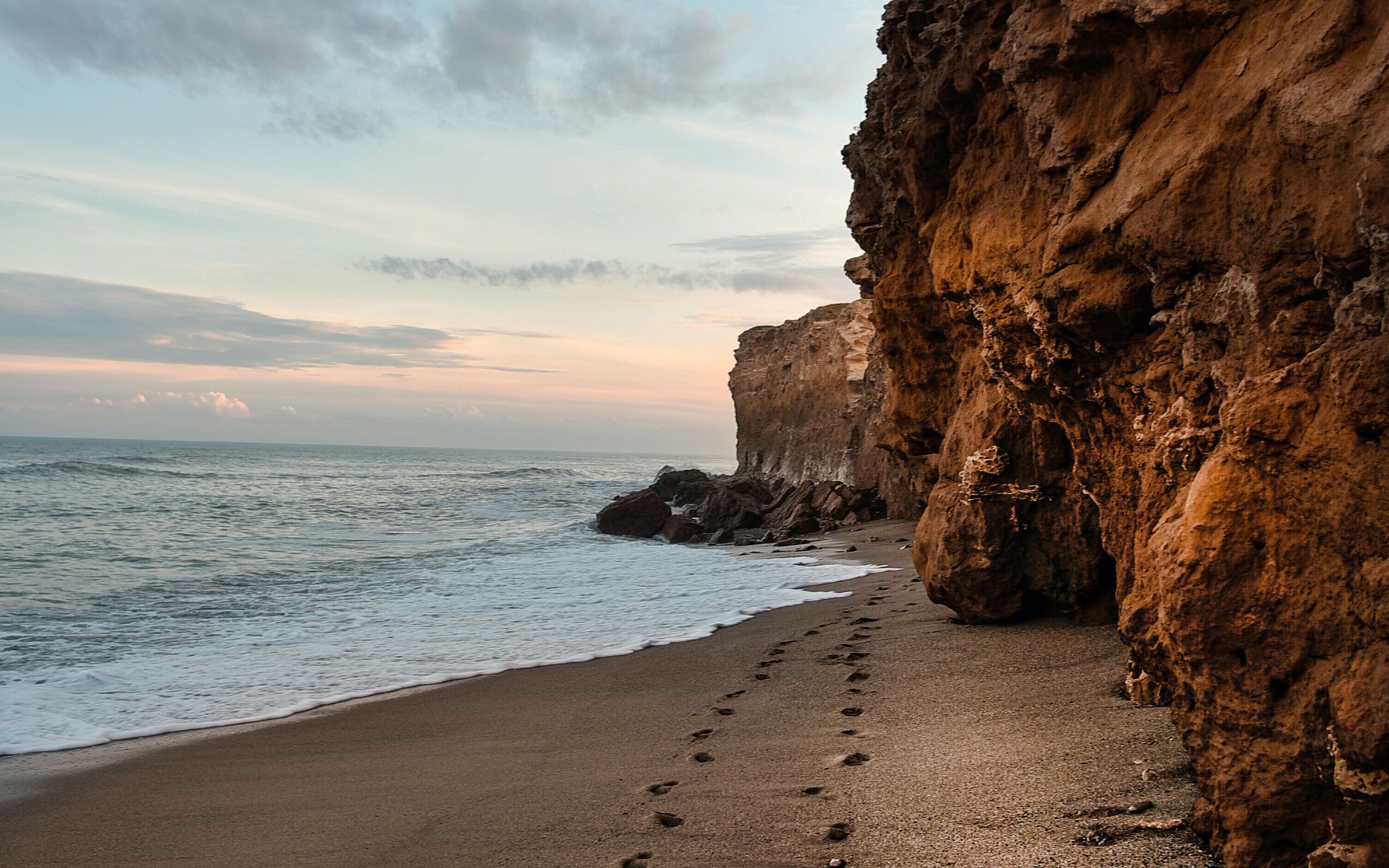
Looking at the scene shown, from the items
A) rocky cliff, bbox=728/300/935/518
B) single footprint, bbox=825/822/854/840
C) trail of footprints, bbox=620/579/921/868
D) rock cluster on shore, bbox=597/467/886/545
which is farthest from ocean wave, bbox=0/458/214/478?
single footprint, bbox=825/822/854/840

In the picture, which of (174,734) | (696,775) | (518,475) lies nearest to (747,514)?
(174,734)

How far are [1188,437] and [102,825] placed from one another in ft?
18.3

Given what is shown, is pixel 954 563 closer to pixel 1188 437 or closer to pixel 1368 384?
pixel 1188 437

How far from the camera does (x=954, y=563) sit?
276 inches

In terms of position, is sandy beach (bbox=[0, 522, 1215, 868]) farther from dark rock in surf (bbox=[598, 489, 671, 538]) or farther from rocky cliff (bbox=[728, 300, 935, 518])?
dark rock in surf (bbox=[598, 489, 671, 538])

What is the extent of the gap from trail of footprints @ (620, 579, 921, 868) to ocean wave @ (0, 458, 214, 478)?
4503 cm

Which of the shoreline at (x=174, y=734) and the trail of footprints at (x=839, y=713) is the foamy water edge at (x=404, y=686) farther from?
the trail of footprints at (x=839, y=713)

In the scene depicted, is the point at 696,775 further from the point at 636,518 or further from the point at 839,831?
the point at 636,518

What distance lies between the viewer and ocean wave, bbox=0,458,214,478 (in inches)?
1644

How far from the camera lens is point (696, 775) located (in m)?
4.54

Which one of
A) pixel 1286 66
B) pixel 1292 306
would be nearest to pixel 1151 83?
pixel 1286 66

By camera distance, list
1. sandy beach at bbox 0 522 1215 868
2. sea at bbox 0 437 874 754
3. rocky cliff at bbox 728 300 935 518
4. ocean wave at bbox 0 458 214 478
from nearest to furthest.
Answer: sandy beach at bbox 0 522 1215 868 < sea at bbox 0 437 874 754 < rocky cliff at bbox 728 300 935 518 < ocean wave at bbox 0 458 214 478

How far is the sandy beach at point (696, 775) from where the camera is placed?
3545 millimetres

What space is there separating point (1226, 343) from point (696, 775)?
10.4 feet
